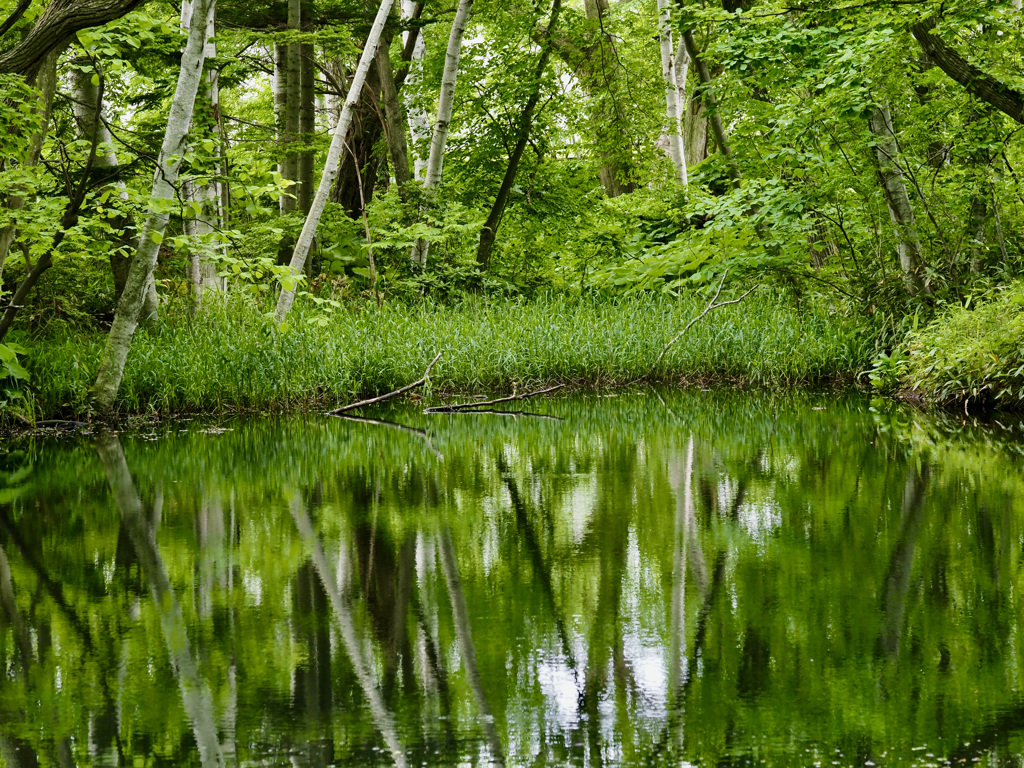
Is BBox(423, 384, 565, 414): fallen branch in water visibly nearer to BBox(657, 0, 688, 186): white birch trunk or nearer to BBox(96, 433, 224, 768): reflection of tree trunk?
BBox(96, 433, 224, 768): reflection of tree trunk

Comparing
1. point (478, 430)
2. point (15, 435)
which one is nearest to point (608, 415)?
point (478, 430)

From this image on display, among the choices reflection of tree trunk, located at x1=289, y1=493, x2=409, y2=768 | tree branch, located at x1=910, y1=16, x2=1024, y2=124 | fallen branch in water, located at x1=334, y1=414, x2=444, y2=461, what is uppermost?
tree branch, located at x1=910, y1=16, x2=1024, y2=124

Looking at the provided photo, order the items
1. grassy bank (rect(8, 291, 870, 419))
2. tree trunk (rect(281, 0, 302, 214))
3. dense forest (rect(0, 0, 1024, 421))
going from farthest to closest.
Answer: tree trunk (rect(281, 0, 302, 214)) < grassy bank (rect(8, 291, 870, 419)) < dense forest (rect(0, 0, 1024, 421))

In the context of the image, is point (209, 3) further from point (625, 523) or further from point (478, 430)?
point (625, 523)

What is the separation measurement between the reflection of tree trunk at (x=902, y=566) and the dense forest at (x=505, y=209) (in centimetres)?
409

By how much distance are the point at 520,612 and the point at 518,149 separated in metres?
12.6

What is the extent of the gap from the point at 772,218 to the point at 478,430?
5037 millimetres

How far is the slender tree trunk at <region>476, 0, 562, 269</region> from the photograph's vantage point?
14.7 metres

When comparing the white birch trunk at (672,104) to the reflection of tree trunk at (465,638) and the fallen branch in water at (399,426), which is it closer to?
the fallen branch in water at (399,426)

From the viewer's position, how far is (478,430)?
26.9 feet

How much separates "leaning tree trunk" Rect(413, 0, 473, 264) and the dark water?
833cm

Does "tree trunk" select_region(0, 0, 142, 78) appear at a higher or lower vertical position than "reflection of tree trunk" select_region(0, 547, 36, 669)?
higher

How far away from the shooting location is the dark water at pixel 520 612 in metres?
2.27

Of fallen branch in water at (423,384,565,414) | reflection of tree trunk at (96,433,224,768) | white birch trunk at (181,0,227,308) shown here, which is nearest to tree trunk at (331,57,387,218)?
white birch trunk at (181,0,227,308)
